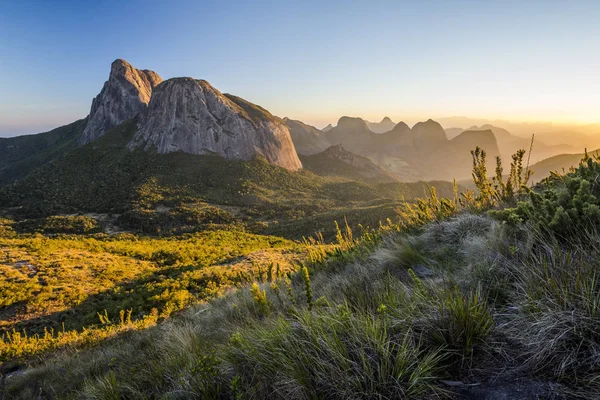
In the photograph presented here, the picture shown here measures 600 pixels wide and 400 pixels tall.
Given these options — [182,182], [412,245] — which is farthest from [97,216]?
[412,245]

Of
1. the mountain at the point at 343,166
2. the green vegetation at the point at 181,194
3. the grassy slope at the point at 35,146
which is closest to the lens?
the green vegetation at the point at 181,194

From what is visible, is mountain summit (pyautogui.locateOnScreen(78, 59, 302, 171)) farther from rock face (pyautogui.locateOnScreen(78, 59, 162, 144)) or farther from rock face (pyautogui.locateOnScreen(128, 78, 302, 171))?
rock face (pyautogui.locateOnScreen(78, 59, 162, 144))

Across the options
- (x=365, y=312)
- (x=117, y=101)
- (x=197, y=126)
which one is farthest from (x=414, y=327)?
(x=117, y=101)

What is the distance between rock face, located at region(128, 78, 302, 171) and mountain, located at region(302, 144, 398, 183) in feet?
113

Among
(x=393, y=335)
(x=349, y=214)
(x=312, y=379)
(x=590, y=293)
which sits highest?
(x=590, y=293)

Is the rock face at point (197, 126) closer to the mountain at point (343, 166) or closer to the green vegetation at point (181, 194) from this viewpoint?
the green vegetation at point (181, 194)

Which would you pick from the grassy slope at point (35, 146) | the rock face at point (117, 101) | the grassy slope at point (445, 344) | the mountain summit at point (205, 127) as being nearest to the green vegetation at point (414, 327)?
the grassy slope at point (445, 344)

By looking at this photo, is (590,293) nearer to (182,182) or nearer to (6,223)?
(6,223)

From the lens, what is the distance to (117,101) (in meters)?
104

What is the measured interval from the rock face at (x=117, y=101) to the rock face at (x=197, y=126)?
23.0m

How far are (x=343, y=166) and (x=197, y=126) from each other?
6959 centimetres

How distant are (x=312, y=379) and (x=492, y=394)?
102 cm

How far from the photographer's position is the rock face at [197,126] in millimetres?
80312

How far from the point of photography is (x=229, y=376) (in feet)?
7.44
